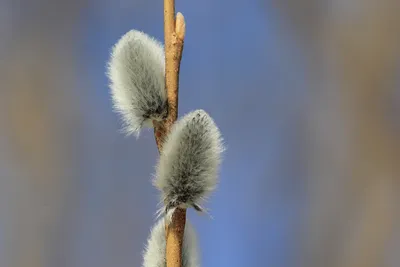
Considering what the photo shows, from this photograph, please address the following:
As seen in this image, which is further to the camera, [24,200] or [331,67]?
[331,67]

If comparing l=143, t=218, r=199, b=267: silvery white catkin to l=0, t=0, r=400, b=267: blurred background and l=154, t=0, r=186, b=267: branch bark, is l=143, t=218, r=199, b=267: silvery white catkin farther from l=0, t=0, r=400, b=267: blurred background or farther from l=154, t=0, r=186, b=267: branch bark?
l=0, t=0, r=400, b=267: blurred background

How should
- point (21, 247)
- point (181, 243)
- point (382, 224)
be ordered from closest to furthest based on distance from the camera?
point (181, 243) → point (21, 247) → point (382, 224)

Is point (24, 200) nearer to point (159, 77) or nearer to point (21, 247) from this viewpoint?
point (21, 247)

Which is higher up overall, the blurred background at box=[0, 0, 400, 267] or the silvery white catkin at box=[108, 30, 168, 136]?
the blurred background at box=[0, 0, 400, 267]

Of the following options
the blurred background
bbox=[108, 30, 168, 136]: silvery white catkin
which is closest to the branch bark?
bbox=[108, 30, 168, 136]: silvery white catkin

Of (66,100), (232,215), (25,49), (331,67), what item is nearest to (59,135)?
(66,100)

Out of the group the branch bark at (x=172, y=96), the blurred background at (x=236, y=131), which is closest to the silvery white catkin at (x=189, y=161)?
the branch bark at (x=172, y=96)
